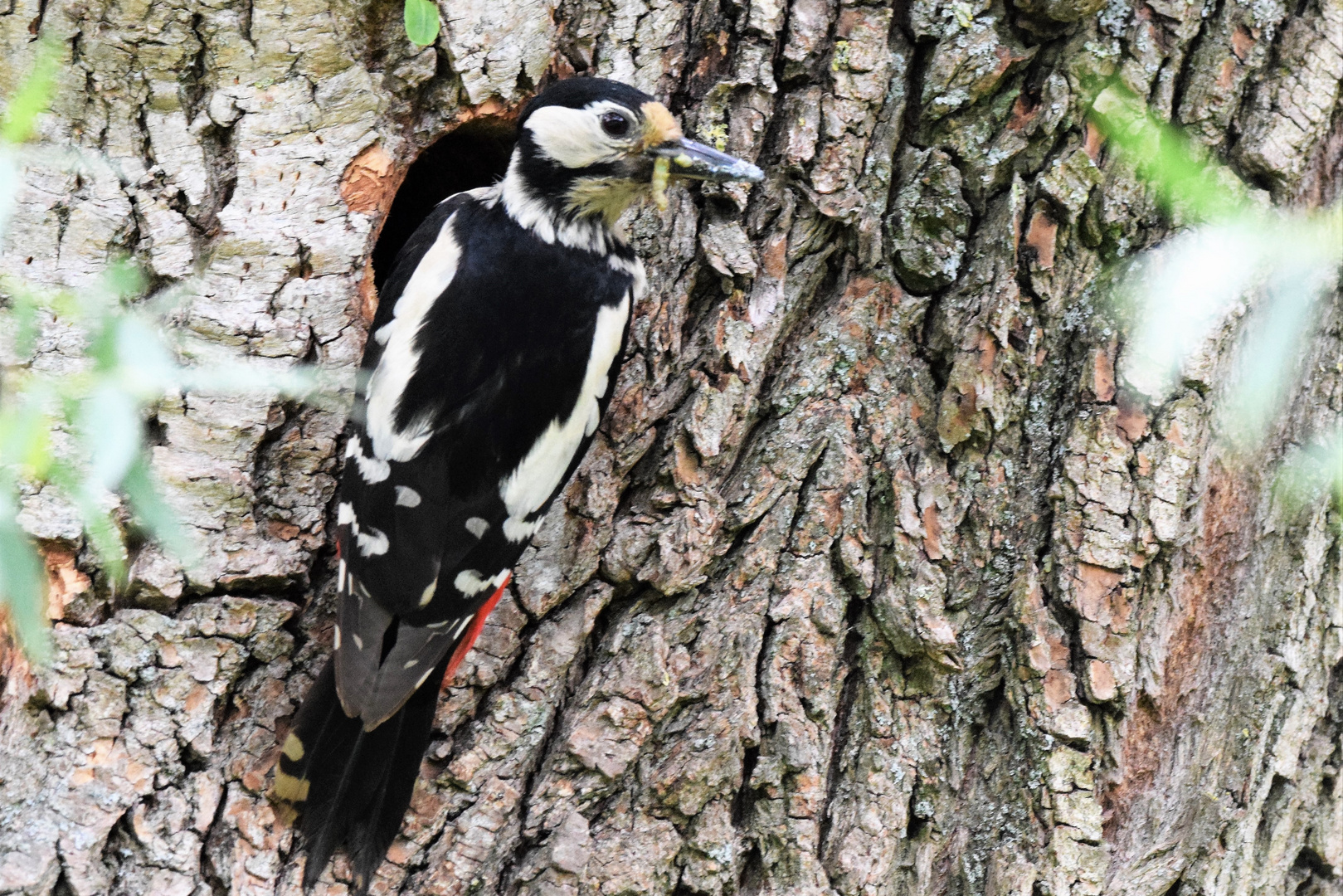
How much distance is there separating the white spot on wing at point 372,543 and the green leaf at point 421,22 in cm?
81

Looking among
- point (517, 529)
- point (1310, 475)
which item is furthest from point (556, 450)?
point (1310, 475)

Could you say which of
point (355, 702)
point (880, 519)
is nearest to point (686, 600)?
point (880, 519)

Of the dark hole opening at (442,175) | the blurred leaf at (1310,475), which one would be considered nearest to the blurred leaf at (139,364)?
the dark hole opening at (442,175)

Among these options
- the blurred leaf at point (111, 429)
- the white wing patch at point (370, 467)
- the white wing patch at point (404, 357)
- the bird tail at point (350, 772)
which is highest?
the blurred leaf at point (111, 429)

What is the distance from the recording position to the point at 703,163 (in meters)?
2.02

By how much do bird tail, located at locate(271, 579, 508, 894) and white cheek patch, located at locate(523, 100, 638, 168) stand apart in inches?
32.2

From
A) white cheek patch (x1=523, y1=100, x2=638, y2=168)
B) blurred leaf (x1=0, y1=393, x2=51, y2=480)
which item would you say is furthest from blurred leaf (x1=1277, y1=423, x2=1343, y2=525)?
blurred leaf (x1=0, y1=393, x2=51, y2=480)

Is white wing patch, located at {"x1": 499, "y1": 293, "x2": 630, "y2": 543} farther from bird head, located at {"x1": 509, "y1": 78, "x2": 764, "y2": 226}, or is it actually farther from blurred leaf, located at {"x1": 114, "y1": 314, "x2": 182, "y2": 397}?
blurred leaf, located at {"x1": 114, "y1": 314, "x2": 182, "y2": 397}

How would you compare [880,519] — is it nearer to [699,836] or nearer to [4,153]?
[699,836]

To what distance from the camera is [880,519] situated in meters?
2.07

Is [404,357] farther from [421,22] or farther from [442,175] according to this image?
[442,175]

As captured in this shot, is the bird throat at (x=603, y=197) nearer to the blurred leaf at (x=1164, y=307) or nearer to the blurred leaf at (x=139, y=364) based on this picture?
the blurred leaf at (x=1164, y=307)

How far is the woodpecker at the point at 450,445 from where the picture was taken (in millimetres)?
1922

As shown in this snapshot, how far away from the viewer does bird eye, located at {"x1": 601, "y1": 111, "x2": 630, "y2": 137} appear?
2.11 meters
